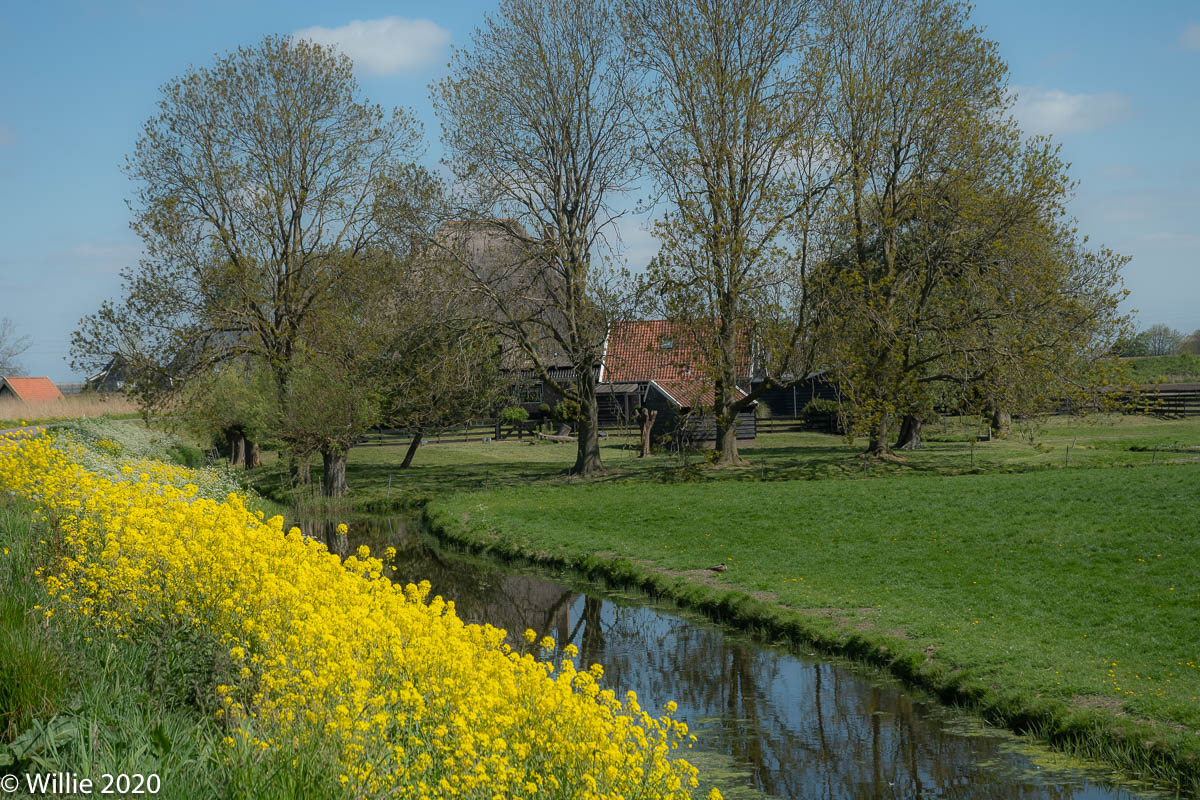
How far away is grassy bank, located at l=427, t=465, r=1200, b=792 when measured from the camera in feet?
35.4

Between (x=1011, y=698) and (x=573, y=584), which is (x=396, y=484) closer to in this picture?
(x=573, y=584)

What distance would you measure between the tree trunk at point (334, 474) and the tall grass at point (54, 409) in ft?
46.5

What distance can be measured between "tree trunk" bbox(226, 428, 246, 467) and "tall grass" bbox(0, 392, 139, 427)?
167 inches

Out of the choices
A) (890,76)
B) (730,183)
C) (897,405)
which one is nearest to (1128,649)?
(897,405)

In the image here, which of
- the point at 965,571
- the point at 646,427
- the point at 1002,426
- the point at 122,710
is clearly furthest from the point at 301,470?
the point at 1002,426

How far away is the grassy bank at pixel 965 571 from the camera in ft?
35.4

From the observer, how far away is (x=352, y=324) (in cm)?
3347

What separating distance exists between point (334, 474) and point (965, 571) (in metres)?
22.4

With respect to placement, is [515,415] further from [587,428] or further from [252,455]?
[587,428]

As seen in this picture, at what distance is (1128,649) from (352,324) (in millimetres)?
26685

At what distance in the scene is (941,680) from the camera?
11914 millimetres

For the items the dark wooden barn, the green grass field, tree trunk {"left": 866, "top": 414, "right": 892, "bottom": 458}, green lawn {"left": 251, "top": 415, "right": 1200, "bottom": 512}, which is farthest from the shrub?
tree trunk {"left": 866, "top": 414, "right": 892, "bottom": 458}

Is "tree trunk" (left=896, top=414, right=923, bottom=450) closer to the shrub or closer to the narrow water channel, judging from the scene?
the shrub

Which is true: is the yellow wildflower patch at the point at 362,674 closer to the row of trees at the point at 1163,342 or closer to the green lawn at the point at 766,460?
the green lawn at the point at 766,460
